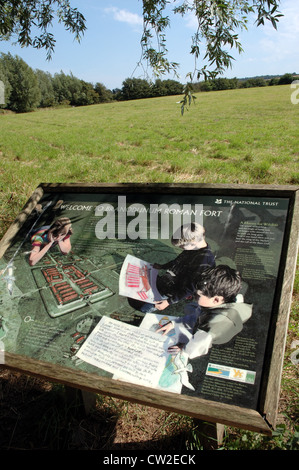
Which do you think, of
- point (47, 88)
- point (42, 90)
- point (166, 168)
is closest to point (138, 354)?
point (166, 168)

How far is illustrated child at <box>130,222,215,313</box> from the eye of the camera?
6.29 feet

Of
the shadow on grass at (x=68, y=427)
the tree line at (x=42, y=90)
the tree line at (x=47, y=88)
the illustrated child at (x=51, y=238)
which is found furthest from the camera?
the tree line at (x=42, y=90)

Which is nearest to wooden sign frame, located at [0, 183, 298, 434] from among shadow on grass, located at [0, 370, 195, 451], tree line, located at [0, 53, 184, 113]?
shadow on grass, located at [0, 370, 195, 451]

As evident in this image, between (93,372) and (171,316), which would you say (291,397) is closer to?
(171,316)

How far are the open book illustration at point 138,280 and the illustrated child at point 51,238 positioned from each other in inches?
22.3

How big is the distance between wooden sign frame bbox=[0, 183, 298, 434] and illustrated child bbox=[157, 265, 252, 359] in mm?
152

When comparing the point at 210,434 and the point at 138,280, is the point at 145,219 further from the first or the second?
the point at 210,434

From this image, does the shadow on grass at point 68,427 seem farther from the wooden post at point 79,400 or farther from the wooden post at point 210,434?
the wooden post at point 210,434

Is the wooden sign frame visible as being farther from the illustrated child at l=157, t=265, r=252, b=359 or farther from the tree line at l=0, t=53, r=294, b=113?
the tree line at l=0, t=53, r=294, b=113

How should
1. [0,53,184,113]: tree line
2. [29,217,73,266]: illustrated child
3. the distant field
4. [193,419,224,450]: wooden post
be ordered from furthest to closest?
1. [0,53,184,113]: tree line
2. the distant field
3. [29,217,73,266]: illustrated child
4. [193,419,224,450]: wooden post

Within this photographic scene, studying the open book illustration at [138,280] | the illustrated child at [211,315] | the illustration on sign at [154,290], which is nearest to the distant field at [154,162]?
the illustration on sign at [154,290]

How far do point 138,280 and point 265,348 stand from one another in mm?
856

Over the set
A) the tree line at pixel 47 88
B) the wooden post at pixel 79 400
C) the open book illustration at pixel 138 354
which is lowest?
the wooden post at pixel 79 400

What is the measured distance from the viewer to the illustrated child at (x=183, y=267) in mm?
1918
